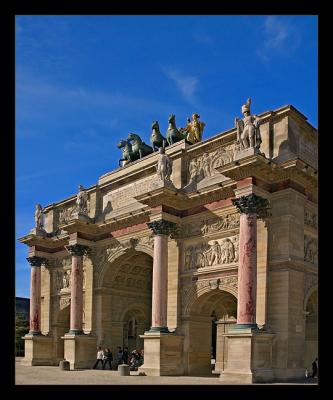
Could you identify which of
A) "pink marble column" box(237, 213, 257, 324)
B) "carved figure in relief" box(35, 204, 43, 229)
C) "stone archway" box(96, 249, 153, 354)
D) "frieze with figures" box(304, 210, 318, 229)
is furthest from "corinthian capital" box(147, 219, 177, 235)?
"carved figure in relief" box(35, 204, 43, 229)

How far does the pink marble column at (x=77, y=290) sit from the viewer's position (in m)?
31.3

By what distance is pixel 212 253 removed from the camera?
24.8m

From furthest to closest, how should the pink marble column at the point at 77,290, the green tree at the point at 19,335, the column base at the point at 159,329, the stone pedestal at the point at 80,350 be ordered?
the green tree at the point at 19,335 → the pink marble column at the point at 77,290 → the stone pedestal at the point at 80,350 → the column base at the point at 159,329

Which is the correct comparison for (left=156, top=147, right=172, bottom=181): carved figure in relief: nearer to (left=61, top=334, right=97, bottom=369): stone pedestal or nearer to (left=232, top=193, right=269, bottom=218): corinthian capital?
(left=232, top=193, right=269, bottom=218): corinthian capital

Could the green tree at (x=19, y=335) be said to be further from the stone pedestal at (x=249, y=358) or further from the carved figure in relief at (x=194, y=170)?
the stone pedestal at (x=249, y=358)

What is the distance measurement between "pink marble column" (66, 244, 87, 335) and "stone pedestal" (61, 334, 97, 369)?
485 mm

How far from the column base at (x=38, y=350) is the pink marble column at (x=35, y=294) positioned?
→ 43 cm

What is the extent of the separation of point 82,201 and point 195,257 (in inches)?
431

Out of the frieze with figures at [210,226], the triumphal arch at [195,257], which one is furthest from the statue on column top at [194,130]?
the frieze with figures at [210,226]

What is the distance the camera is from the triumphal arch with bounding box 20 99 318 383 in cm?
2144

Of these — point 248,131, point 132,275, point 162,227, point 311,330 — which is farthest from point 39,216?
point 311,330
